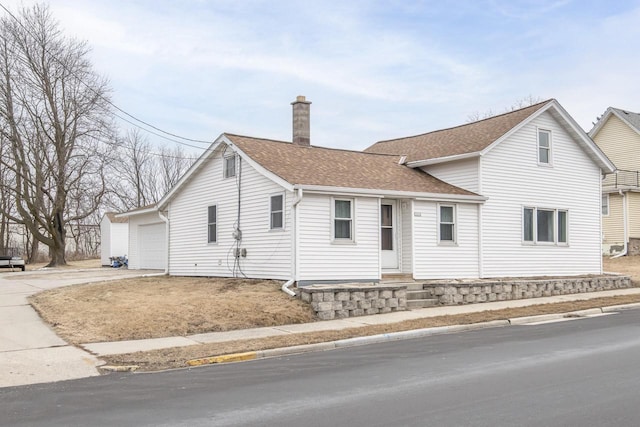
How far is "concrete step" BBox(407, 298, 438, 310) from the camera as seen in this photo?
17.3 meters

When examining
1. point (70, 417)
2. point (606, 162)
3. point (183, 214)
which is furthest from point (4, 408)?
point (606, 162)

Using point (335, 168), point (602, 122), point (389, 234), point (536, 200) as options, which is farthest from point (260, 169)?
point (602, 122)

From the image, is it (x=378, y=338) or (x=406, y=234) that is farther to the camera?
(x=406, y=234)

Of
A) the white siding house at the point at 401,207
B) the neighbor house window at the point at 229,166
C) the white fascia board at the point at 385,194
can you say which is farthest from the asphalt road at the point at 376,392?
the neighbor house window at the point at 229,166

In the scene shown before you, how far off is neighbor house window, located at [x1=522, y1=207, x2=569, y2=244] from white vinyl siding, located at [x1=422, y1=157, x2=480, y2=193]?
8.20 feet

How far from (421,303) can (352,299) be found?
2.64 metres

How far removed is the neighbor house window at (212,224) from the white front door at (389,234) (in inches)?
223

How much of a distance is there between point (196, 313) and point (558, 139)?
15.4 meters

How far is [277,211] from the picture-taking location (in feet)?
58.9

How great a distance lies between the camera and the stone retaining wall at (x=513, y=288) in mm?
18109

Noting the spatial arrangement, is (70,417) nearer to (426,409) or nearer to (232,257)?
(426,409)

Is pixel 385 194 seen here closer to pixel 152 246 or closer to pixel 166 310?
pixel 166 310

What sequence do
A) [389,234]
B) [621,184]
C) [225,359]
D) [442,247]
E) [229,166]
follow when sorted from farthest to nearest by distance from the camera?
[621,184] → [229,166] → [442,247] → [389,234] → [225,359]

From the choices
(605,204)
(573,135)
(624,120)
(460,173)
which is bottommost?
(605,204)
